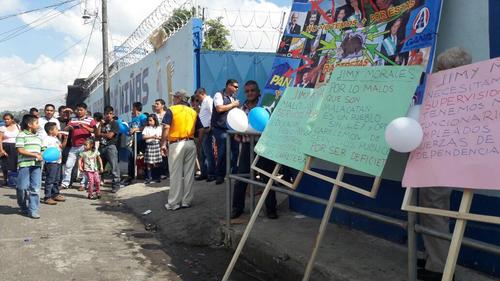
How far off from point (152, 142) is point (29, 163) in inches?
125

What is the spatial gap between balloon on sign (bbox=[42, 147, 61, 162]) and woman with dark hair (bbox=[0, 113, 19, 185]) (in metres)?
2.98

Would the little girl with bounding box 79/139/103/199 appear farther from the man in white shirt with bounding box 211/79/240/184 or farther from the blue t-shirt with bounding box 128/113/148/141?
the man in white shirt with bounding box 211/79/240/184

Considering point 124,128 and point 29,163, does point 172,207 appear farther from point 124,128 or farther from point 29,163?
point 124,128

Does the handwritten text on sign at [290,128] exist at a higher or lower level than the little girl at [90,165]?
higher

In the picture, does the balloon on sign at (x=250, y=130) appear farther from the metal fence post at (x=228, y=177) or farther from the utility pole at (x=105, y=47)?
the utility pole at (x=105, y=47)

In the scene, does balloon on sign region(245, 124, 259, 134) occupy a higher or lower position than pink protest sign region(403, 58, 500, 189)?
lower

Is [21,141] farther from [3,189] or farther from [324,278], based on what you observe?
[324,278]

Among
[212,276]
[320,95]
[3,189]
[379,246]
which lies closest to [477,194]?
[379,246]

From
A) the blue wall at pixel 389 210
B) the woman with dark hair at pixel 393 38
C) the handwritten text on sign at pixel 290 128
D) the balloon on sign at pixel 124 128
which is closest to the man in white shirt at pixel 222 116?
the blue wall at pixel 389 210

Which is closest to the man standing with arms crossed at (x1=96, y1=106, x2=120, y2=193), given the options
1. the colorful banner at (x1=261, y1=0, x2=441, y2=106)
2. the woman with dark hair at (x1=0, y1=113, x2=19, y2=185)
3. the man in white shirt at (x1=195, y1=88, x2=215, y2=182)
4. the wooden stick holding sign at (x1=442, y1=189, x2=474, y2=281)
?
the woman with dark hair at (x1=0, y1=113, x2=19, y2=185)

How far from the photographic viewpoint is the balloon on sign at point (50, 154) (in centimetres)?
725

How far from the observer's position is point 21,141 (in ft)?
22.3

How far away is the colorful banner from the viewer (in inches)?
159

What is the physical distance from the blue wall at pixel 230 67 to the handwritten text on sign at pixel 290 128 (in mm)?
6034
